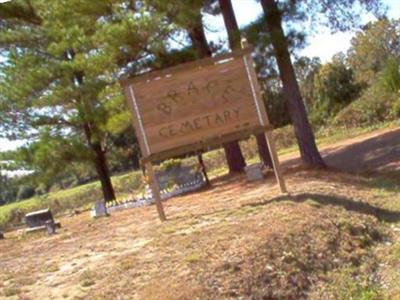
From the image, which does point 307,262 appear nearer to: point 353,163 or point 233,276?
point 233,276

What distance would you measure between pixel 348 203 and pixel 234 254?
2.76 metres

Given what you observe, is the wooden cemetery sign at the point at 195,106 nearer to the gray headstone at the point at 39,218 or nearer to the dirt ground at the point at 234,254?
the dirt ground at the point at 234,254

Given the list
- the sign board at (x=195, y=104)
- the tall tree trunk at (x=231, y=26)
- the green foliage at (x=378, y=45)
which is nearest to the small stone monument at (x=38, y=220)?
the sign board at (x=195, y=104)

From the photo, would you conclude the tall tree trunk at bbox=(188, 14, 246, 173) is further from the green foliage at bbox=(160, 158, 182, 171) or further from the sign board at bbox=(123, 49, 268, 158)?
the sign board at bbox=(123, 49, 268, 158)

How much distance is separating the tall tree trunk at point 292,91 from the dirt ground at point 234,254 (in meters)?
2.75

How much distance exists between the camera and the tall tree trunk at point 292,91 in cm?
1037

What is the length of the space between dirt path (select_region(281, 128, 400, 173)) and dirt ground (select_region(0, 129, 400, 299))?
282 centimetres

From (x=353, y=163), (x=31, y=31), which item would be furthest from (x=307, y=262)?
(x=31, y=31)

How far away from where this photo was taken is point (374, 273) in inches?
195

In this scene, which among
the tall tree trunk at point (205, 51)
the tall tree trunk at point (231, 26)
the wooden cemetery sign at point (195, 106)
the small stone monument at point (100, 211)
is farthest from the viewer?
the tall tree trunk at point (205, 51)

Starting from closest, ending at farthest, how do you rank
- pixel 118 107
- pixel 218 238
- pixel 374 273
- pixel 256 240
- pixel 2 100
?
pixel 374 273 → pixel 256 240 → pixel 218 238 → pixel 118 107 → pixel 2 100

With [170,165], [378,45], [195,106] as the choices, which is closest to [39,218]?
[170,165]

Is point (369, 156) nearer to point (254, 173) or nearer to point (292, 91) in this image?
point (292, 91)

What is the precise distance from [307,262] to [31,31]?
1377cm
